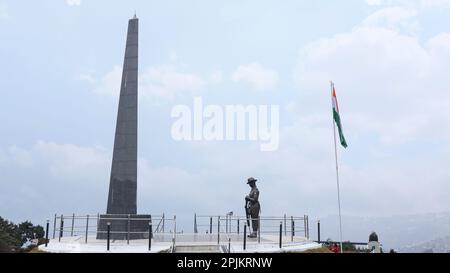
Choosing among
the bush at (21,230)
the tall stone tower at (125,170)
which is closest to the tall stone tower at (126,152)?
the tall stone tower at (125,170)

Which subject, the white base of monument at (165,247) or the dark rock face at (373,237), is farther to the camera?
the dark rock face at (373,237)

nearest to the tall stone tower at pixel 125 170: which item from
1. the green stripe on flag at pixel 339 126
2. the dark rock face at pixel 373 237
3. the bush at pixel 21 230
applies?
the green stripe on flag at pixel 339 126

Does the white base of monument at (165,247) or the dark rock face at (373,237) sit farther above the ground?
the dark rock face at (373,237)

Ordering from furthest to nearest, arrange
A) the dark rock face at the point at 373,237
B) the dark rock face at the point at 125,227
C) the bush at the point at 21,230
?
1. the bush at the point at 21,230
2. the dark rock face at the point at 125,227
3. the dark rock face at the point at 373,237

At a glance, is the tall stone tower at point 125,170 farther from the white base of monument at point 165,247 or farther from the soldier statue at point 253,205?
the soldier statue at point 253,205

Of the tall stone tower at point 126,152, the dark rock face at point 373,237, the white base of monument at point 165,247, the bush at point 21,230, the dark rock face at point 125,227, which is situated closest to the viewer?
the white base of monument at point 165,247

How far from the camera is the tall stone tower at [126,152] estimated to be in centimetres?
2325

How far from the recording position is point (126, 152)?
23438 millimetres

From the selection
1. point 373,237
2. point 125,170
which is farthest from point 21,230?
point 373,237

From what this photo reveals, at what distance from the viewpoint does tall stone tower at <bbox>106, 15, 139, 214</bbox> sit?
23.2 metres

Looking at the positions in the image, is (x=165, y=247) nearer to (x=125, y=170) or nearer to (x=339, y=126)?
(x=125, y=170)

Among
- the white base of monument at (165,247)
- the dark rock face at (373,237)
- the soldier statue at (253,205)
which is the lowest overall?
the white base of monument at (165,247)

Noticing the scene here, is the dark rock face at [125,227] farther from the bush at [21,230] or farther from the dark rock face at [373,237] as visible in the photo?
the bush at [21,230]
